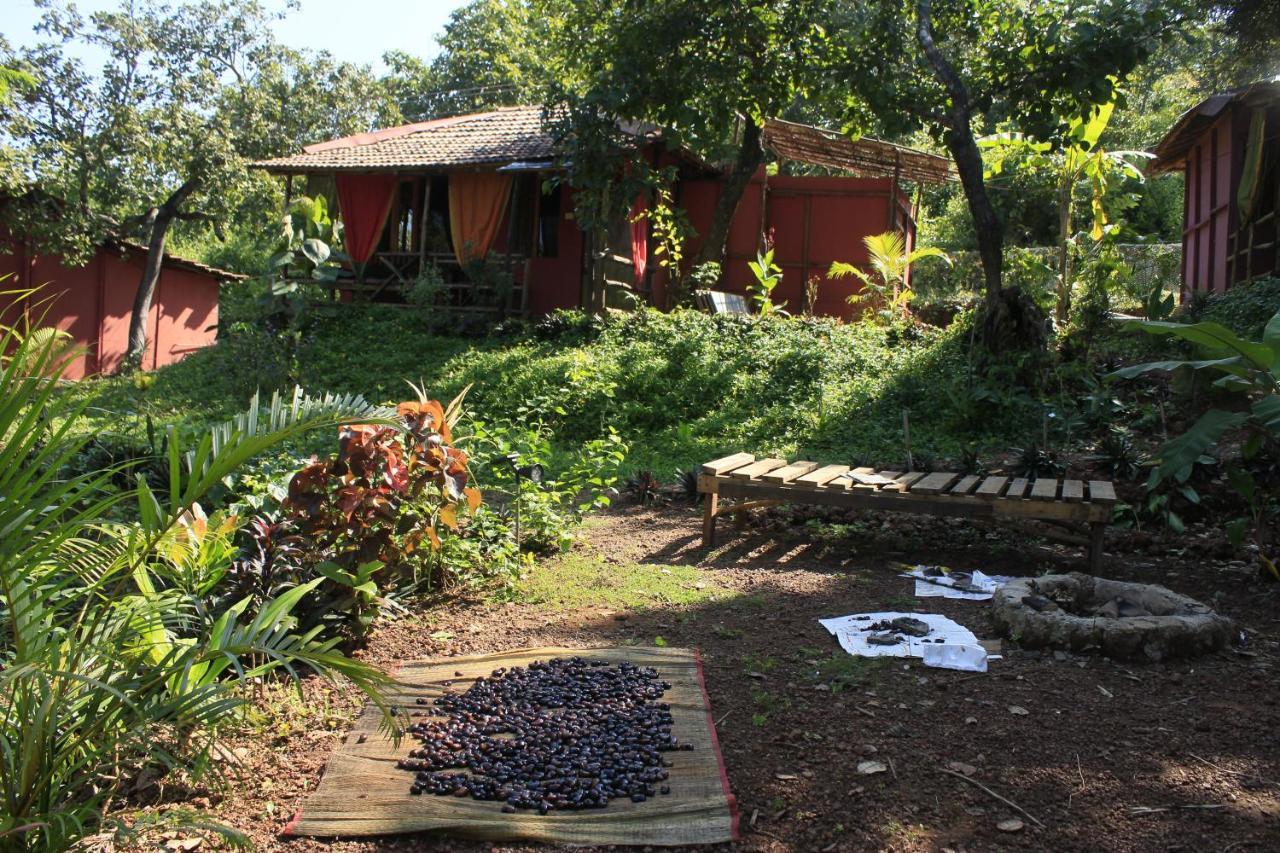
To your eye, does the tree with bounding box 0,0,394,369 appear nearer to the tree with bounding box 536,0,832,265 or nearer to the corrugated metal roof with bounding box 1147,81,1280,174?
the tree with bounding box 536,0,832,265

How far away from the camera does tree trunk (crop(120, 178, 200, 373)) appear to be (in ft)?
59.0

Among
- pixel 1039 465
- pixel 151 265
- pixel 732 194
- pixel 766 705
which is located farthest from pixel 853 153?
pixel 766 705

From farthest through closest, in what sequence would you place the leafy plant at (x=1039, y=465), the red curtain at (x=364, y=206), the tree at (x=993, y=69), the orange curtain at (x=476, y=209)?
1. the red curtain at (x=364, y=206)
2. the orange curtain at (x=476, y=209)
3. the tree at (x=993, y=69)
4. the leafy plant at (x=1039, y=465)

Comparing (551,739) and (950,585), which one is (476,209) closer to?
(950,585)

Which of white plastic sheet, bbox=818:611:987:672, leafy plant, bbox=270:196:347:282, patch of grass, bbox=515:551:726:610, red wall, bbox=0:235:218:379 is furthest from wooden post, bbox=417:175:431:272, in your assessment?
white plastic sheet, bbox=818:611:987:672

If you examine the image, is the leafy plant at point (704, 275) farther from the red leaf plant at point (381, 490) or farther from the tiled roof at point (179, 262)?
the tiled roof at point (179, 262)

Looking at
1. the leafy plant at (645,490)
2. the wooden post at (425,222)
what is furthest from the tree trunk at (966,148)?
the wooden post at (425,222)

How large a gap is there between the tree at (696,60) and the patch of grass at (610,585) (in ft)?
28.0

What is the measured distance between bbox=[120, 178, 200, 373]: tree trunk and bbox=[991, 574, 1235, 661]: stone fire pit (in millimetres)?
17376

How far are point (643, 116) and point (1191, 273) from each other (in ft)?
34.8

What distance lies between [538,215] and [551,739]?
1296 cm

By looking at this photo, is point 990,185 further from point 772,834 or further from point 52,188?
point 772,834

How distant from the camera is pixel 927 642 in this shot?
4.34 metres

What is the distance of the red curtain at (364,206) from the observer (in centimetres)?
1597
